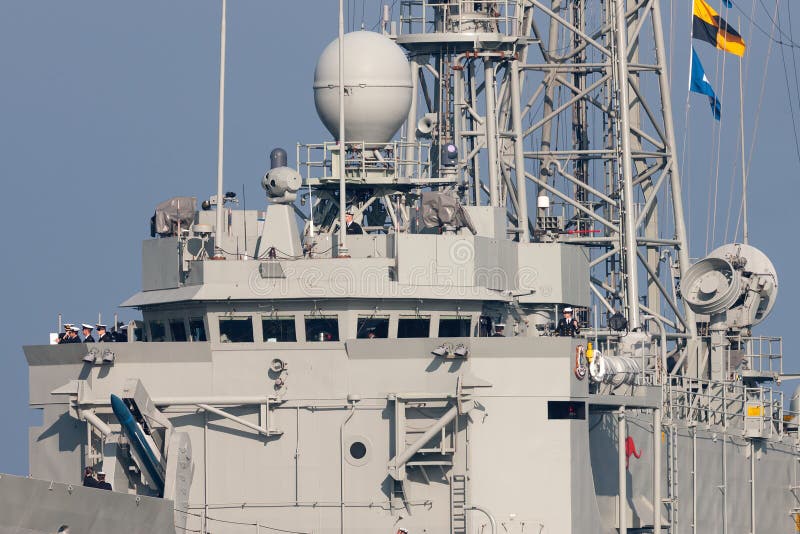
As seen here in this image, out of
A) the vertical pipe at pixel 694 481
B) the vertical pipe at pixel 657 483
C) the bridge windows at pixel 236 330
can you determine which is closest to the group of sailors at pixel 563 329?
the vertical pipe at pixel 657 483

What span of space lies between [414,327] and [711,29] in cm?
2638

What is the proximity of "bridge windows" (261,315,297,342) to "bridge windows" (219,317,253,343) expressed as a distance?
304 mm

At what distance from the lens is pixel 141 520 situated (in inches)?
1409

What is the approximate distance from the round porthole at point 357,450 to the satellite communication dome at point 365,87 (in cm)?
786

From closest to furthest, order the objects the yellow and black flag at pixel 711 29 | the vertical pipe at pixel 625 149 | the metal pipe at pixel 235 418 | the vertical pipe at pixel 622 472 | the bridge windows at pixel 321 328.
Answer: the metal pipe at pixel 235 418, the bridge windows at pixel 321 328, the vertical pipe at pixel 622 472, the vertical pipe at pixel 625 149, the yellow and black flag at pixel 711 29

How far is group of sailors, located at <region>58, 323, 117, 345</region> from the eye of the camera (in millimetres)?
41969

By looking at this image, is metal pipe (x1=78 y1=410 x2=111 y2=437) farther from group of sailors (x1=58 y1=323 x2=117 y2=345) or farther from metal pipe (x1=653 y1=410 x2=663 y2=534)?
metal pipe (x1=653 y1=410 x2=663 y2=534)

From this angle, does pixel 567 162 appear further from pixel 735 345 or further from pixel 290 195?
pixel 290 195

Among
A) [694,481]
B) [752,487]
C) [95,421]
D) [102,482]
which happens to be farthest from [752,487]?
[102,482]

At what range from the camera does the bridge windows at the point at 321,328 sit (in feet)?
132

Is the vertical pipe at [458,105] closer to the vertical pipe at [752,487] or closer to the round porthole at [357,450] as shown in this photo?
the vertical pipe at [752,487]

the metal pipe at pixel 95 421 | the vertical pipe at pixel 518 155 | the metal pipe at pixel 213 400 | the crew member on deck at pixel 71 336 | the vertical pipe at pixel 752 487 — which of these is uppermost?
the vertical pipe at pixel 518 155

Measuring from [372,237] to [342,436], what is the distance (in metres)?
4.43

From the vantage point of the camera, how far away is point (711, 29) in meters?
64.2
